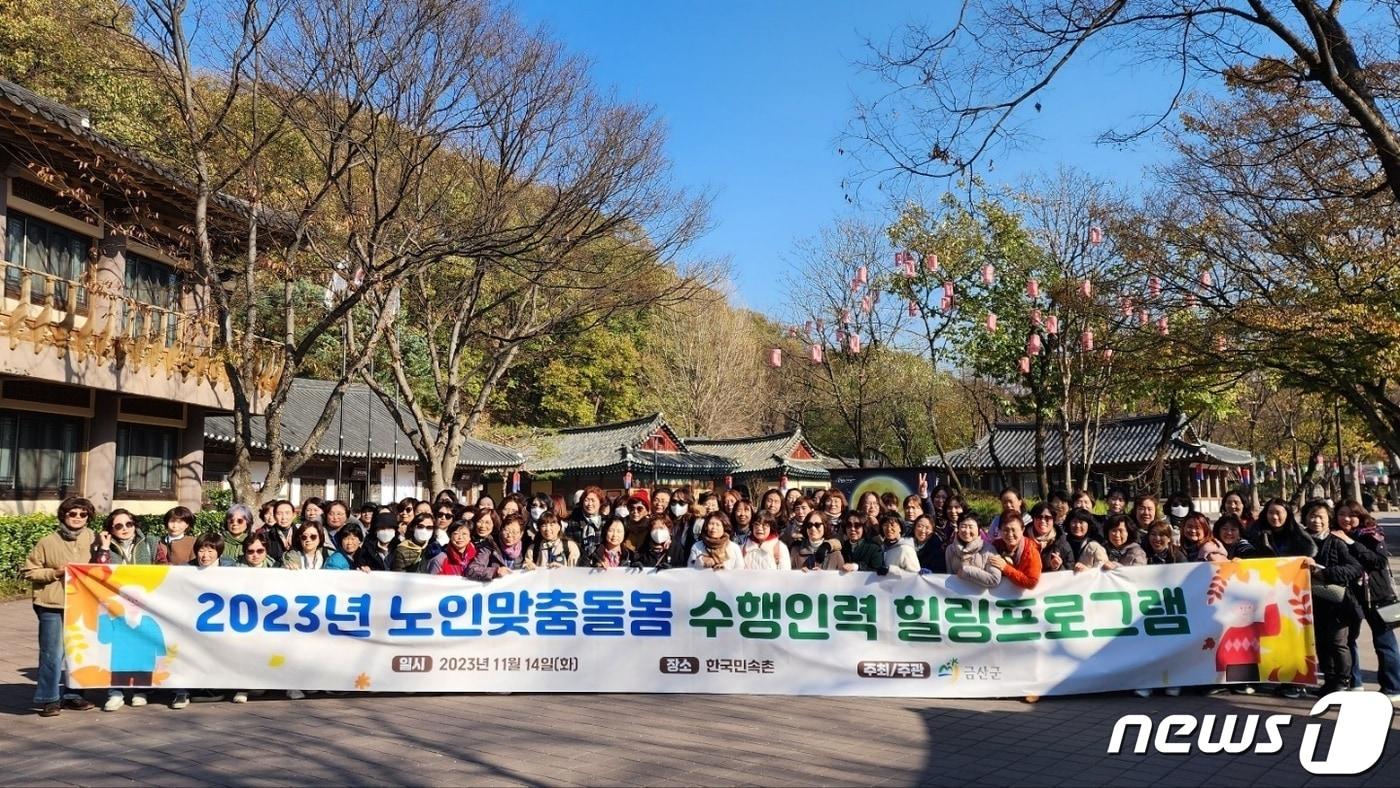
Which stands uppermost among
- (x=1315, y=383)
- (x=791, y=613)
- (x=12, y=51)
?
(x=12, y=51)

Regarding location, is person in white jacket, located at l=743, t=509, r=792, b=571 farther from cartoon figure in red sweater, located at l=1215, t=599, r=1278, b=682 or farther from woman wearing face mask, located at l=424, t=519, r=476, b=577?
cartoon figure in red sweater, located at l=1215, t=599, r=1278, b=682

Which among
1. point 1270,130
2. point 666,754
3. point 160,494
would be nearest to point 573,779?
point 666,754

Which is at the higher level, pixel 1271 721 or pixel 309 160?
pixel 309 160

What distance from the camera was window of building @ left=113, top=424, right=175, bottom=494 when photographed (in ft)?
61.2

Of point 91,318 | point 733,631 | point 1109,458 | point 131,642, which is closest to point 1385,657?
point 733,631

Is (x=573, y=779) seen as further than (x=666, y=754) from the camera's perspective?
No

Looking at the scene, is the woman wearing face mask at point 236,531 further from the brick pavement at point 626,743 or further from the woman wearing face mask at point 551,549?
the woman wearing face mask at point 551,549

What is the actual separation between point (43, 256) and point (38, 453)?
3214mm

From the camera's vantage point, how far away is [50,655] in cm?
702

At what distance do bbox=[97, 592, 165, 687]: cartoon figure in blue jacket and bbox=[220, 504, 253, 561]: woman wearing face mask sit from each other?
76 centimetres

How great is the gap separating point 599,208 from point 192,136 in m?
5.97

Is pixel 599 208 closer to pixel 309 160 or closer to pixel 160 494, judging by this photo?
pixel 309 160

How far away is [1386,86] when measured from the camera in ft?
38.8

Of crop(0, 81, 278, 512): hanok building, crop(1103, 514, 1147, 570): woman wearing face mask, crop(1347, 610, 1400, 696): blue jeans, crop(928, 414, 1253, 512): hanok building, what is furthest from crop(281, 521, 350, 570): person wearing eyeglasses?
crop(928, 414, 1253, 512): hanok building
